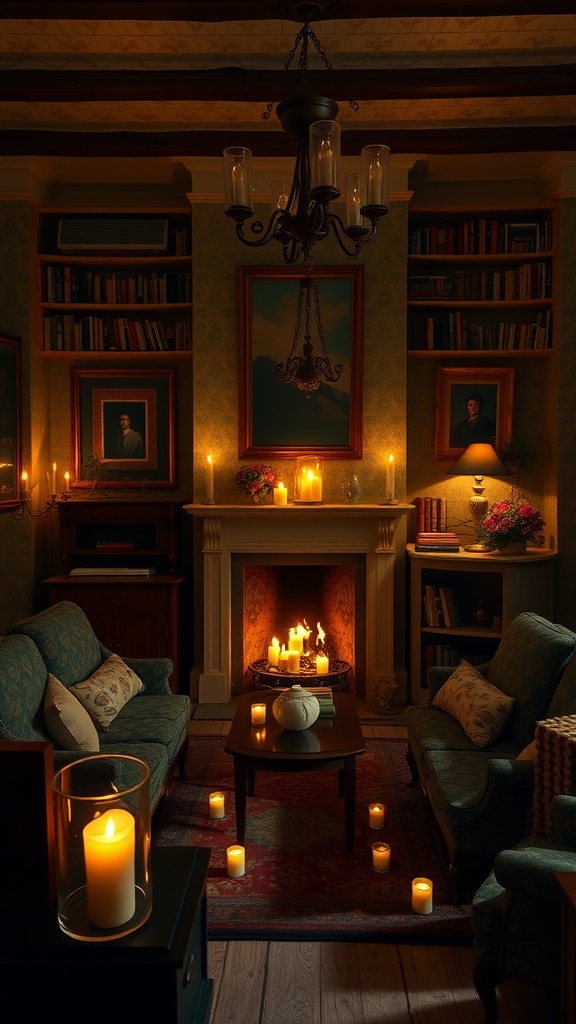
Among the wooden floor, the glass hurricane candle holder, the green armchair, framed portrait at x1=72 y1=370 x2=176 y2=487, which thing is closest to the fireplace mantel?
framed portrait at x1=72 y1=370 x2=176 y2=487

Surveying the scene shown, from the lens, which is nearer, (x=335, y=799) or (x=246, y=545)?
(x=335, y=799)

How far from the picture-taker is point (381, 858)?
3174 millimetres

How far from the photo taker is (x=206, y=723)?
5109mm

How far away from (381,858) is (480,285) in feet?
12.6

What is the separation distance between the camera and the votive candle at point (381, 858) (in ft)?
10.4

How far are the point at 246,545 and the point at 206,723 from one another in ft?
3.81

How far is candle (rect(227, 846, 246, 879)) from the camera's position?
3.14 metres

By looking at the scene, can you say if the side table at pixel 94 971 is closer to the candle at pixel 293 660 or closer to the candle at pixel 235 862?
the candle at pixel 235 862

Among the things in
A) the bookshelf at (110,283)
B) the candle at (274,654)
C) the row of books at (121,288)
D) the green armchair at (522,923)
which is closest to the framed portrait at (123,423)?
the bookshelf at (110,283)

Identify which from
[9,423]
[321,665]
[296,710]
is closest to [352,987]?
[296,710]

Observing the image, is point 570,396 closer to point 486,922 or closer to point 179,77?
point 179,77

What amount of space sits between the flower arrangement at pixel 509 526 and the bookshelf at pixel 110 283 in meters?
2.32

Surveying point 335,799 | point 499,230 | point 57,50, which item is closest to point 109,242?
point 57,50

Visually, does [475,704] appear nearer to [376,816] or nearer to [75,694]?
[376,816]
